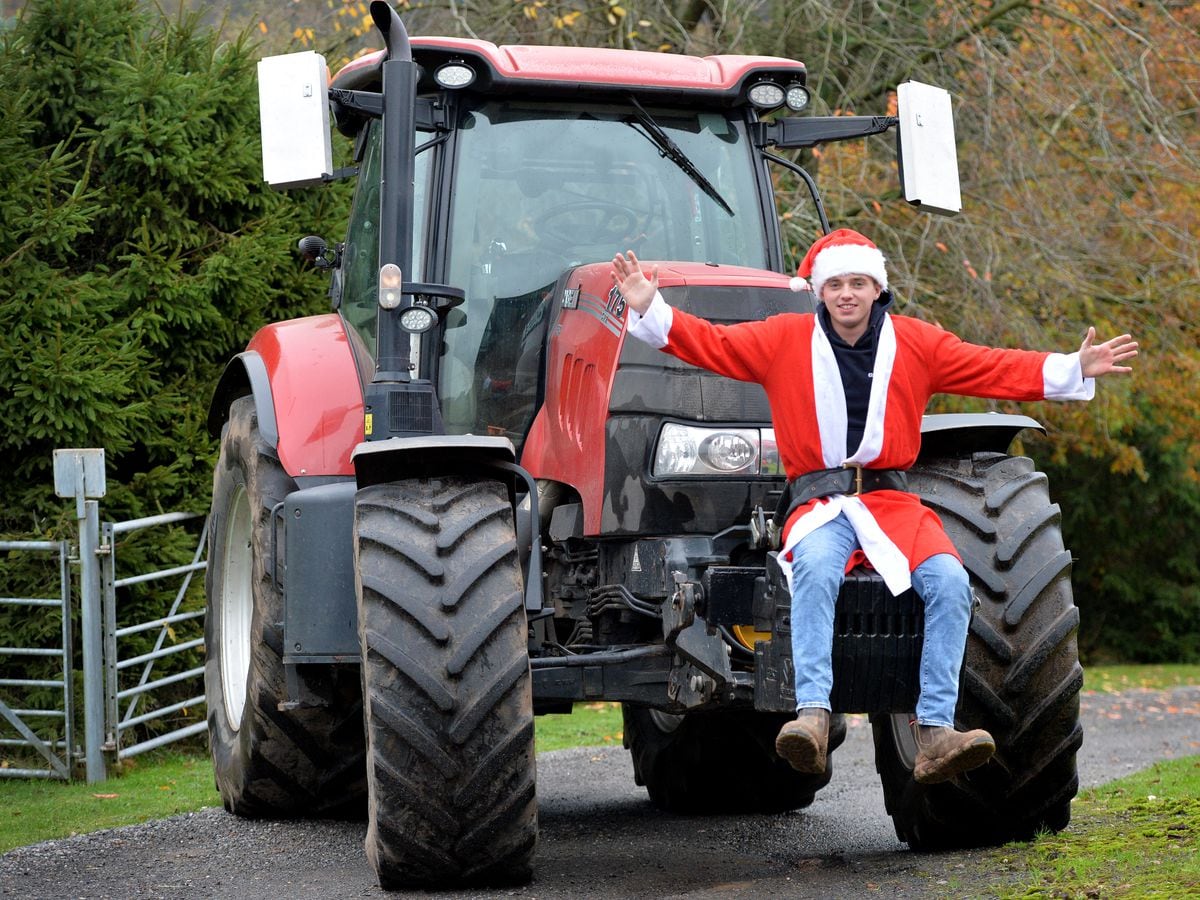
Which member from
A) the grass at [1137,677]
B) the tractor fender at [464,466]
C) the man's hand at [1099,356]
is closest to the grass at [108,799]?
the tractor fender at [464,466]

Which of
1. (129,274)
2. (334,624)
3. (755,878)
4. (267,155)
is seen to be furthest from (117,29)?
(755,878)

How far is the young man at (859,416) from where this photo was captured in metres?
4.85

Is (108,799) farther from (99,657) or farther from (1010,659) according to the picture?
(1010,659)

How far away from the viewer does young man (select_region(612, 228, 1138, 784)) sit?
4.85 m

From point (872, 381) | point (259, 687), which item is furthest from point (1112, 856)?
point (259, 687)

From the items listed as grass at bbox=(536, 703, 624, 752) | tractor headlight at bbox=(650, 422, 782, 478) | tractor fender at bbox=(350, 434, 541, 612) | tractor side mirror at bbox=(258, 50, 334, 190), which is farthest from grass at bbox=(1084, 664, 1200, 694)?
→ tractor side mirror at bbox=(258, 50, 334, 190)

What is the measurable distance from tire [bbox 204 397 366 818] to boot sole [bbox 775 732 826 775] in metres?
1.87

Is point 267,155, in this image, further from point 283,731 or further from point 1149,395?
point 1149,395

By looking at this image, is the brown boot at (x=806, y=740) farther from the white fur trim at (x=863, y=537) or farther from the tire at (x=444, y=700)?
the tire at (x=444, y=700)

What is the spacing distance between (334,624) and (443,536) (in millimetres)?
630

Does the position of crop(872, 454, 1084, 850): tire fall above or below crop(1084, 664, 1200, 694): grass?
above

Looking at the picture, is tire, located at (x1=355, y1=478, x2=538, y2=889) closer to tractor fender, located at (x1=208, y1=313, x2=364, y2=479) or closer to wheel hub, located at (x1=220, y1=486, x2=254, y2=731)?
tractor fender, located at (x1=208, y1=313, x2=364, y2=479)

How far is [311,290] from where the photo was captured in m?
10.4

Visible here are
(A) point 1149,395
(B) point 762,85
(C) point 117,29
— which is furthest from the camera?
(A) point 1149,395
